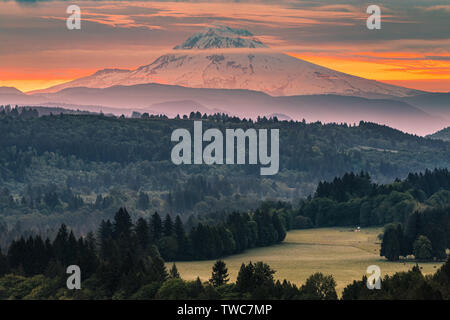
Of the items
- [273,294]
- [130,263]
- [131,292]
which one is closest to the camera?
[273,294]

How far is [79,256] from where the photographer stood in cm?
16950

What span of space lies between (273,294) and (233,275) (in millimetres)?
52076
